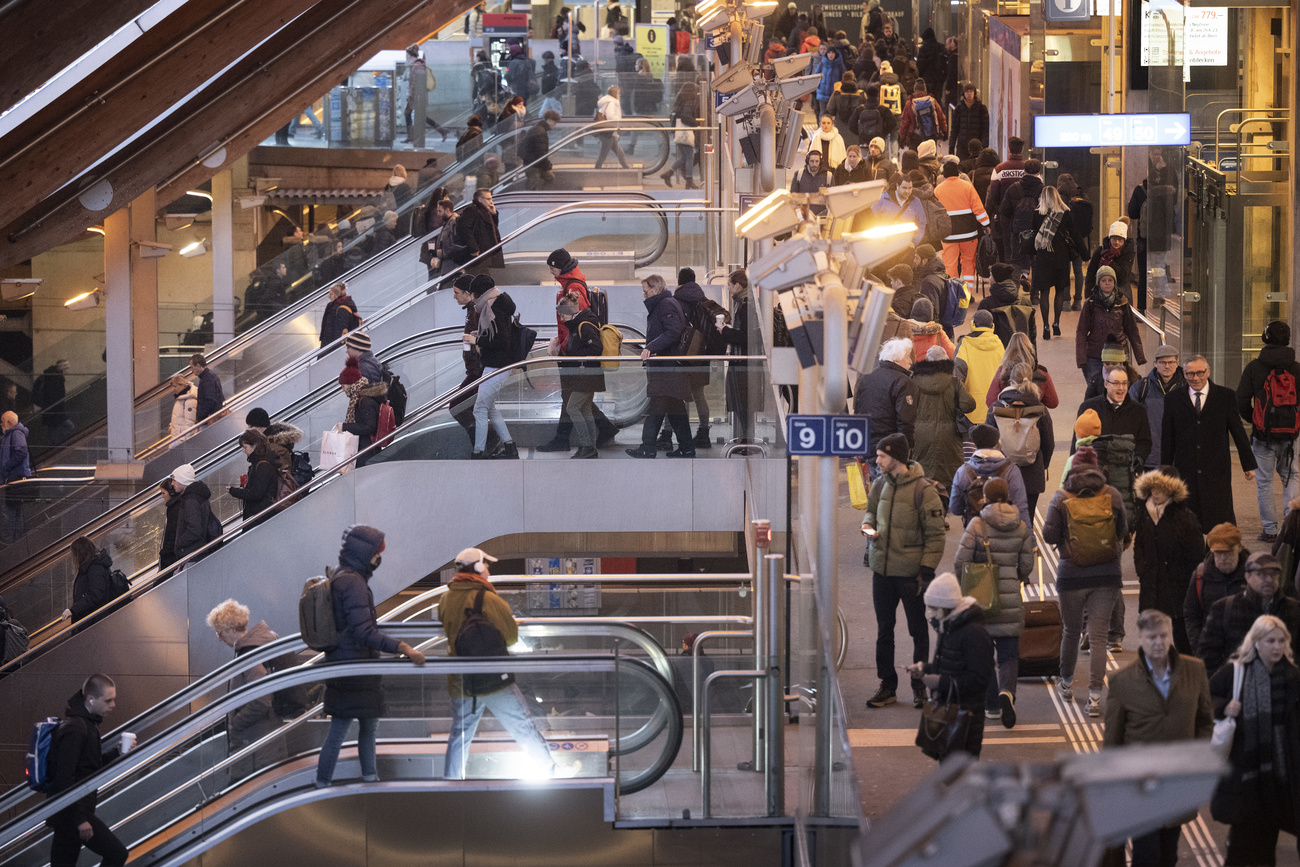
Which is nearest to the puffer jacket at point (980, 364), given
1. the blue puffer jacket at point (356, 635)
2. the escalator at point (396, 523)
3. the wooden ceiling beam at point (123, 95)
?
the escalator at point (396, 523)

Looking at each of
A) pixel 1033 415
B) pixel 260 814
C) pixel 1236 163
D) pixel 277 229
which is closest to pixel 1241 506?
pixel 1033 415

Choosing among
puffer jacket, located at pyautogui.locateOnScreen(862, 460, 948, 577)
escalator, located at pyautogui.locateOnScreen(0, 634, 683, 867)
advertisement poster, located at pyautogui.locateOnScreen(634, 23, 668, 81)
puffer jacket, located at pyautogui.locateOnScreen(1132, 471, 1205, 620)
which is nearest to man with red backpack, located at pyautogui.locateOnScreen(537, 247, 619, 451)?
escalator, located at pyautogui.locateOnScreen(0, 634, 683, 867)

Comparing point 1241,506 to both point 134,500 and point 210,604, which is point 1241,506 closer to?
point 210,604

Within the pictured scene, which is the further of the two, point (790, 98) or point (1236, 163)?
point (1236, 163)

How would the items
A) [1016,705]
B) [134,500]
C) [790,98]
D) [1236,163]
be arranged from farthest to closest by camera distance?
[134,500]
[1236,163]
[790,98]
[1016,705]

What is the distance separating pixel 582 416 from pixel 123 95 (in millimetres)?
5066

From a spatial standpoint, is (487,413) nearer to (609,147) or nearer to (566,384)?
(566,384)

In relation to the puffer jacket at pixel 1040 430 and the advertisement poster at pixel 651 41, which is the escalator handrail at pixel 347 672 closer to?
the puffer jacket at pixel 1040 430

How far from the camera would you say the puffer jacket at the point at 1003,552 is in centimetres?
898

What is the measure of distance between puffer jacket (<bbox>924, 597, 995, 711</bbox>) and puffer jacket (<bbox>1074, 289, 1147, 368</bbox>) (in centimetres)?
626

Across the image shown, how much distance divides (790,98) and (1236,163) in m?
4.55

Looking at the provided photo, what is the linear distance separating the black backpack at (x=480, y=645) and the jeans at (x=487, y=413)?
5.12 m

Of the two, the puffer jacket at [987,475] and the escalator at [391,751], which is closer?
the puffer jacket at [987,475]

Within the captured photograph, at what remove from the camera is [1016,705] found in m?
9.56
